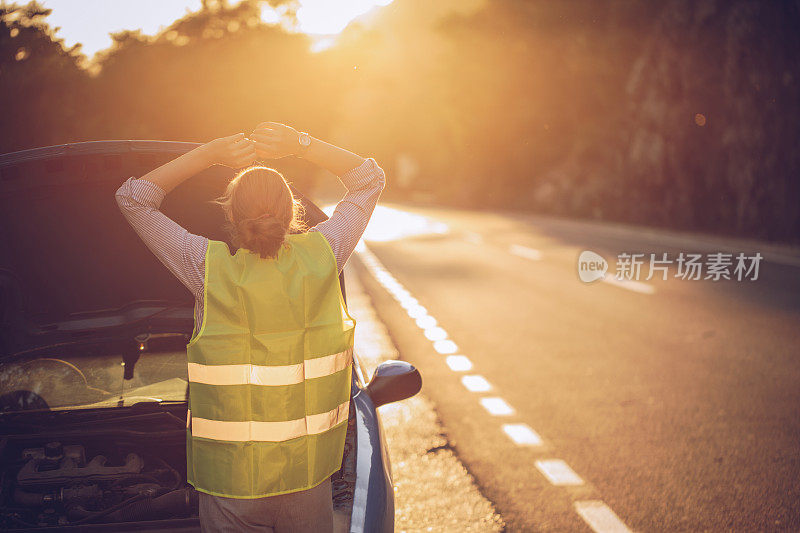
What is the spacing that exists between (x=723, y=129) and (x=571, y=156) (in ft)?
67.8

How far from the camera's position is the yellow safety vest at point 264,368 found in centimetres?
240

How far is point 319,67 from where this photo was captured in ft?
33.4

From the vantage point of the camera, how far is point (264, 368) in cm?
245

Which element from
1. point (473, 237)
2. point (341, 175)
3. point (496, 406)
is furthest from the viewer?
point (473, 237)

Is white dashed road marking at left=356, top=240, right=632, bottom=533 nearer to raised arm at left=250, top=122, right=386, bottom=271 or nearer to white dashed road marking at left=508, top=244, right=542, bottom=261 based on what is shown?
raised arm at left=250, top=122, right=386, bottom=271

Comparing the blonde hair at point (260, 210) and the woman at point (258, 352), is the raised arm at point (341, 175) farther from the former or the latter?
the blonde hair at point (260, 210)

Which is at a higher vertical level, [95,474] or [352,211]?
[352,211]

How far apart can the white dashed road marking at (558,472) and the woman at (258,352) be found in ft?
10.7

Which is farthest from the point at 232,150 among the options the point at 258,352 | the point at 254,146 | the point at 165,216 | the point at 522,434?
the point at 522,434

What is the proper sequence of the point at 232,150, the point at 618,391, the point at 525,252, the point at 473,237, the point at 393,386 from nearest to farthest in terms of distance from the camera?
the point at 232,150
the point at 393,386
the point at 618,391
the point at 525,252
the point at 473,237

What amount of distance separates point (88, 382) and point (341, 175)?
1399mm
